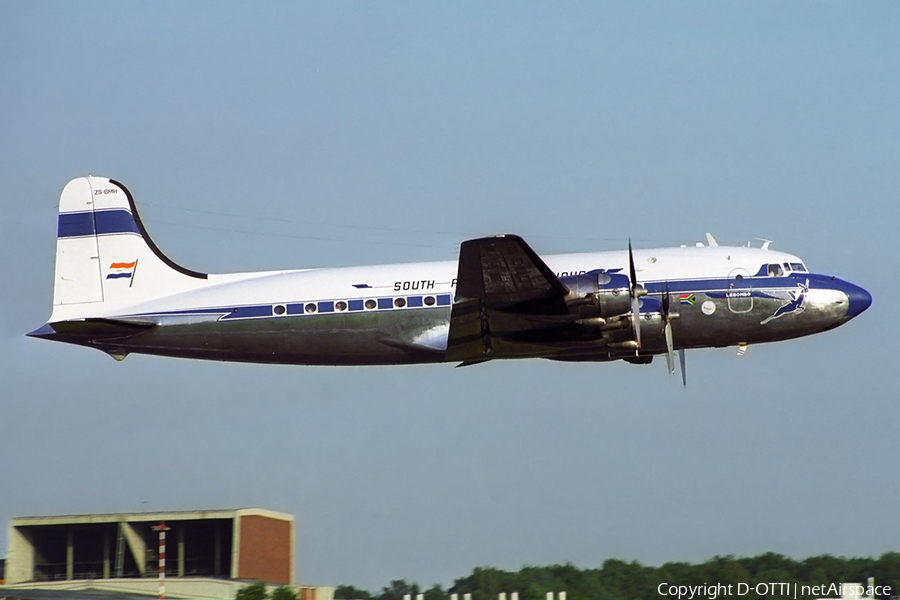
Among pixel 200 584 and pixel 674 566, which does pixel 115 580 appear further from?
pixel 674 566

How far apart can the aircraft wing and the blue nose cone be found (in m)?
5.91

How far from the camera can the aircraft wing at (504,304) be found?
19.6 meters

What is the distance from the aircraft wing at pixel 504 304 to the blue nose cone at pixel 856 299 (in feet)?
19.4

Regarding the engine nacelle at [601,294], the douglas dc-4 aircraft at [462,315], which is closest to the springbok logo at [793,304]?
the douglas dc-4 aircraft at [462,315]

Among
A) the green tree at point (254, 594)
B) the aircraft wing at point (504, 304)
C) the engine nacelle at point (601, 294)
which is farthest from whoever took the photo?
the green tree at point (254, 594)

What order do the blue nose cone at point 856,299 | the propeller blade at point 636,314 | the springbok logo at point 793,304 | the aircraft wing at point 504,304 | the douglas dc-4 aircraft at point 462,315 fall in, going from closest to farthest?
1. the aircraft wing at point 504,304
2. the propeller blade at point 636,314
3. the douglas dc-4 aircraft at point 462,315
4. the springbok logo at point 793,304
5. the blue nose cone at point 856,299

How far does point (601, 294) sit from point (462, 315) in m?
2.70

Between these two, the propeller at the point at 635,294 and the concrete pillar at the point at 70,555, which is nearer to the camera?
the propeller at the point at 635,294

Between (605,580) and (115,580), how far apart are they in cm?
1215

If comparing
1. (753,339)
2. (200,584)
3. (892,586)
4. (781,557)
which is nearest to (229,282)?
(200,584)

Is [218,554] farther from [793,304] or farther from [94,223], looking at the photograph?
[793,304]

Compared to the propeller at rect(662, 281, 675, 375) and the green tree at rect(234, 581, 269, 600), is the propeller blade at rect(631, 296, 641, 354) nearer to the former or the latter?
the propeller at rect(662, 281, 675, 375)

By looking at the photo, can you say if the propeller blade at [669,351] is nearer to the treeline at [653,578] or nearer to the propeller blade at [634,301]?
the propeller blade at [634,301]

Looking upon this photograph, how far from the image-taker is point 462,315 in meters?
21.2
